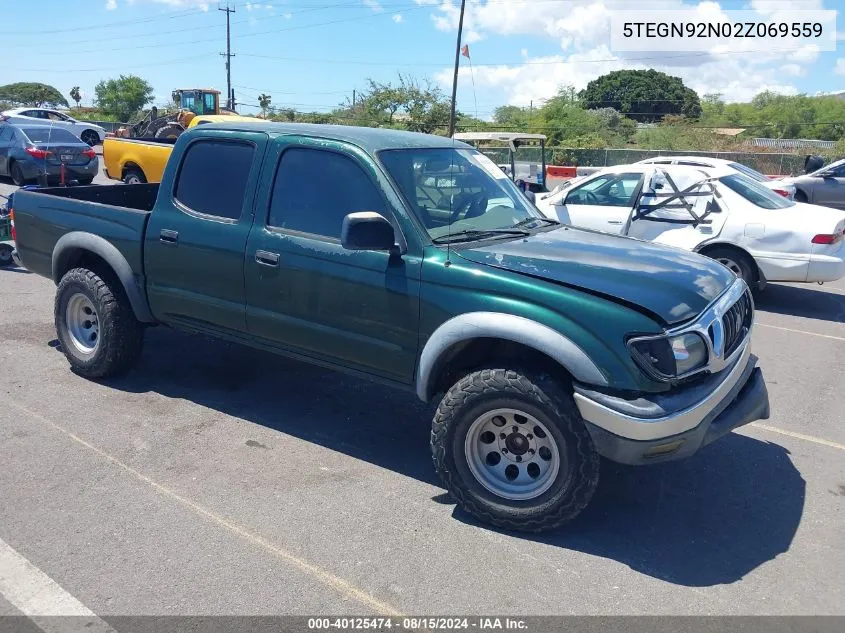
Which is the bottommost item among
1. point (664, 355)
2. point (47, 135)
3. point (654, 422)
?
point (654, 422)

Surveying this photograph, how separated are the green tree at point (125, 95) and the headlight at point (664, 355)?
90470 mm

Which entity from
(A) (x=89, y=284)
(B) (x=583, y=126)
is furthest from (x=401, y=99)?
(A) (x=89, y=284)

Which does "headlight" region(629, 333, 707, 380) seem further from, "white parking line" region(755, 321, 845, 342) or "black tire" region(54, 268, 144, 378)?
"white parking line" region(755, 321, 845, 342)

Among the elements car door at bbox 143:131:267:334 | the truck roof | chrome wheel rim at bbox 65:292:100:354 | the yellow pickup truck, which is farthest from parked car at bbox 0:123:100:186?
the truck roof

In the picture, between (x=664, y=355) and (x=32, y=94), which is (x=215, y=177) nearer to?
(x=664, y=355)

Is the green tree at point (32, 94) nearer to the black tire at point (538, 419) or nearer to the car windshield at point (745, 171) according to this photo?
the car windshield at point (745, 171)

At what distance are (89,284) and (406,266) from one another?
2767 millimetres

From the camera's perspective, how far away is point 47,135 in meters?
18.5

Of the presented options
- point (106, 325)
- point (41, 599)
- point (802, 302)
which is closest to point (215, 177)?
point (106, 325)

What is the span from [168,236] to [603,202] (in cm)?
633

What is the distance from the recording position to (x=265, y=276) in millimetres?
4801

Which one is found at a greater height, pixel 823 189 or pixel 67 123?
pixel 67 123

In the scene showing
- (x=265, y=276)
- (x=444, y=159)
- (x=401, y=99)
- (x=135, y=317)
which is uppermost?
(x=401, y=99)

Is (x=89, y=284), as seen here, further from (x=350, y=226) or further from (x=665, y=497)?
(x=665, y=497)
